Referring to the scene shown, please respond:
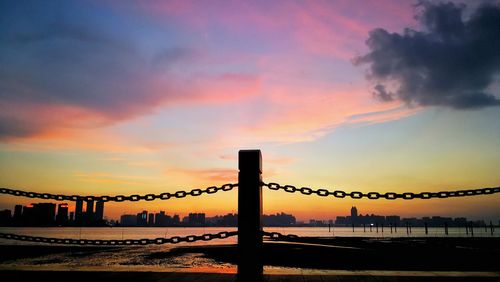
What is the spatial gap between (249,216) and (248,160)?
72 cm

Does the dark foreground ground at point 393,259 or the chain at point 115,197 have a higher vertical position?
the chain at point 115,197

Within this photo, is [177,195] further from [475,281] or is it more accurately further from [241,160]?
[475,281]

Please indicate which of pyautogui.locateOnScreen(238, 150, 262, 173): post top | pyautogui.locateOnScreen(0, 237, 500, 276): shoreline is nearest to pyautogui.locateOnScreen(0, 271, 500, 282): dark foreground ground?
pyautogui.locateOnScreen(0, 237, 500, 276): shoreline

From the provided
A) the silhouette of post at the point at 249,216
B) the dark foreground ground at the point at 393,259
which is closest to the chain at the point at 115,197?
the silhouette of post at the point at 249,216

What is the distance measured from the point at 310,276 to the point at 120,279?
2.45m

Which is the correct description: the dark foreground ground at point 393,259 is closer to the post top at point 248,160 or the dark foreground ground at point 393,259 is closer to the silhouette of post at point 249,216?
the silhouette of post at point 249,216

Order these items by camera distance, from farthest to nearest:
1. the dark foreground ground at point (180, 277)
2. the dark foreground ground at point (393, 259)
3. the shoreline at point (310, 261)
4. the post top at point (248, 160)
A: the dark foreground ground at point (393, 259) < the shoreline at point (310, 261) < the post top at point (248, 160) < the dark foreground ground at point (180, 277)

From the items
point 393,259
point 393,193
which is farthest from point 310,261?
point 393,193

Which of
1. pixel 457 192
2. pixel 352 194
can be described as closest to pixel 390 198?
pixel 352 194

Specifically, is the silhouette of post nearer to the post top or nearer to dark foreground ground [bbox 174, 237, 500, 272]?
the post top

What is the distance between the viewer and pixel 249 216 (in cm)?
453

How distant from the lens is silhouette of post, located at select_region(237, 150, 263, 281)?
14.6 ft

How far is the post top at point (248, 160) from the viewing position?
462cm

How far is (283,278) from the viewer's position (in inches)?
179
